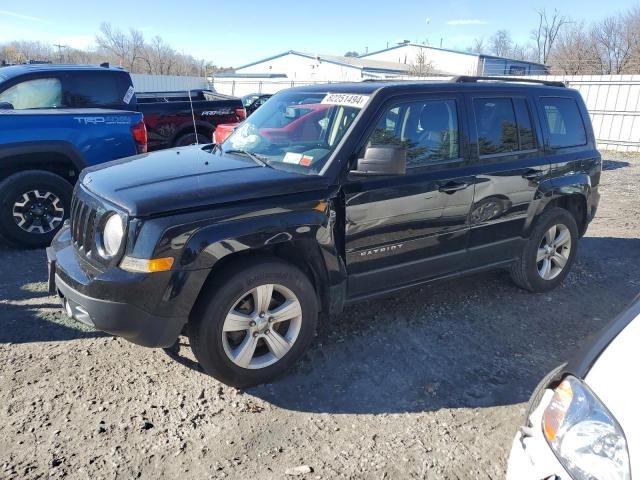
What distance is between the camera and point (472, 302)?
4.57 metres

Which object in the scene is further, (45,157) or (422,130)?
(45,157)

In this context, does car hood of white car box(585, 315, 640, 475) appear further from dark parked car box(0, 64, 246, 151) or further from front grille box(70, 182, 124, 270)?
dark parked car box(0, 64, 246, 151)

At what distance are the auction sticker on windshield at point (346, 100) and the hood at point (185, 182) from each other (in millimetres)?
712

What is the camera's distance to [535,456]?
5.80 feet

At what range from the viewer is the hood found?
9.14ft

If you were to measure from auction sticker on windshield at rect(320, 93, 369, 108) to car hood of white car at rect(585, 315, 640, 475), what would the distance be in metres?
2.27

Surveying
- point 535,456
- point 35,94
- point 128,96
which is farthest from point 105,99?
point 535,456

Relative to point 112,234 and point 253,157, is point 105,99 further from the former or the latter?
point 112,234

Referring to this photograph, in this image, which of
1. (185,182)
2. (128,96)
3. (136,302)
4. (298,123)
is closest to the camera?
(136,302)

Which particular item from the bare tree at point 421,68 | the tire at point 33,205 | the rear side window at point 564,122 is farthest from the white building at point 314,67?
the rear side window at point 564,122

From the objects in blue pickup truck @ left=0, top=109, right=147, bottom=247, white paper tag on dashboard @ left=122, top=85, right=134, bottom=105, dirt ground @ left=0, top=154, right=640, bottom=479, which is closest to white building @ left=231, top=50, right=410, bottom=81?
white paper tag on dashboard @ left=122, top=85, right=134, bottom=105

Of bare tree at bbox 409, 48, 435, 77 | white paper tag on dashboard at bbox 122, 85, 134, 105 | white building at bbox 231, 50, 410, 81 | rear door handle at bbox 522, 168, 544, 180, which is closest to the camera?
rear door handle at bbox 522, 168, 544, 180

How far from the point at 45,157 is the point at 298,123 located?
10.9 feet

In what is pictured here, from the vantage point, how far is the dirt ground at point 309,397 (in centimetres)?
260
